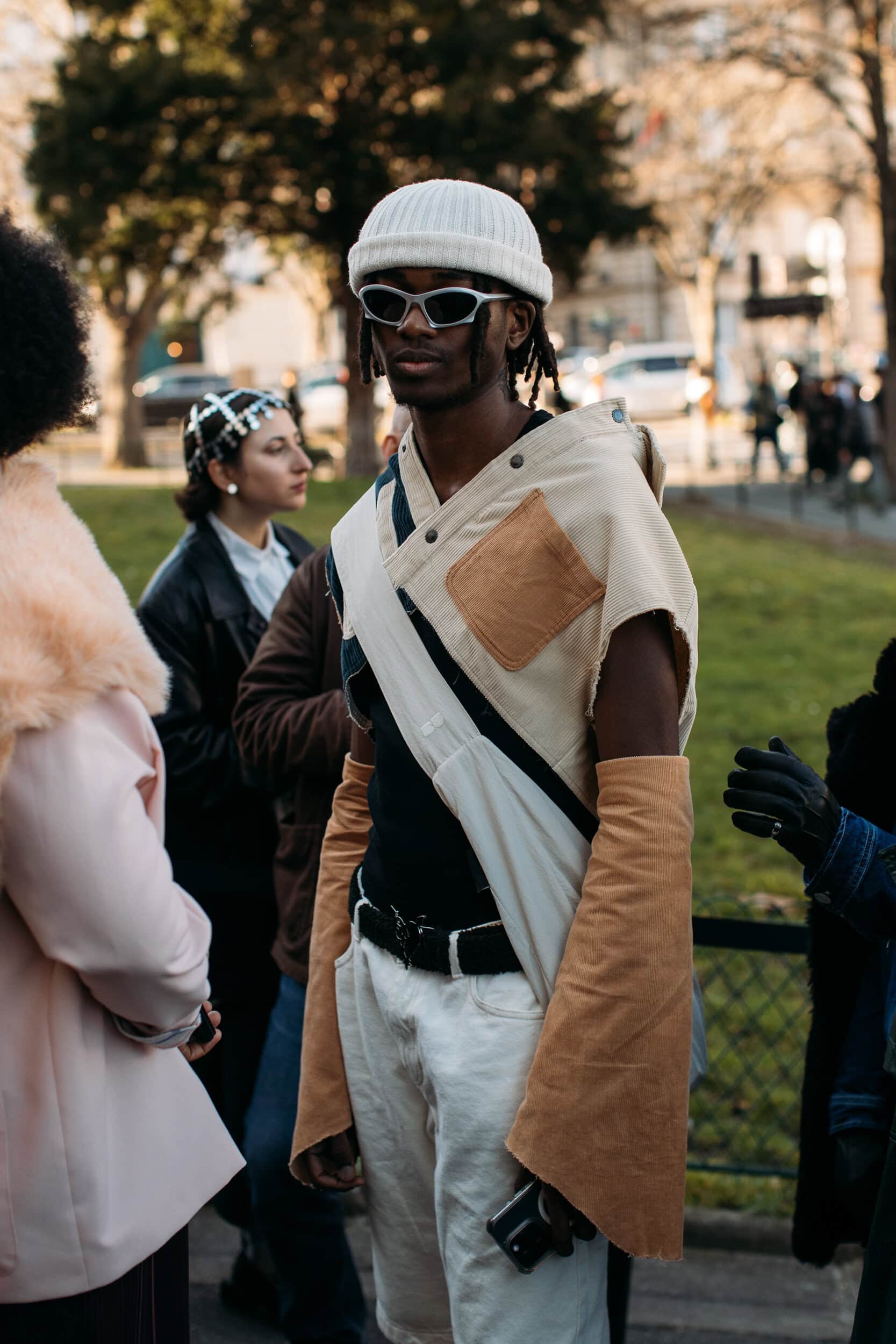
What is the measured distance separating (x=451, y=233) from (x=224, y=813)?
189 cm

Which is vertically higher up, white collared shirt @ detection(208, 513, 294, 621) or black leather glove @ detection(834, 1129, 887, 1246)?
white collared shirt @ detection(208, 513, 294, 621)

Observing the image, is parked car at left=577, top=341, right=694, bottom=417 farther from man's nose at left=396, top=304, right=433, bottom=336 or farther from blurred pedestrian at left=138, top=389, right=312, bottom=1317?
man's nose at left=396, top=304, right=433, bottom=336

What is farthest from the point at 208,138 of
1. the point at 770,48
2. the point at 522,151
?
the point at 770,48

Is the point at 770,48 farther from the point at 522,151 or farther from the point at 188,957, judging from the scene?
the point at 188,957

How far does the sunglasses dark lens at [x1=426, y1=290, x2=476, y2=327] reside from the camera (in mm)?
2004

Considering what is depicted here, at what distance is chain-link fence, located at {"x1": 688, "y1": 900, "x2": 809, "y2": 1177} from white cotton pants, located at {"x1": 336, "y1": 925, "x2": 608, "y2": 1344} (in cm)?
171

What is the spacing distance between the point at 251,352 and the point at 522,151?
136 ft

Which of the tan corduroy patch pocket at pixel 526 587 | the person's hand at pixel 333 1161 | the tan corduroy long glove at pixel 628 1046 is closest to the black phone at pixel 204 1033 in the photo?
the person's hand at pixel 333 1161

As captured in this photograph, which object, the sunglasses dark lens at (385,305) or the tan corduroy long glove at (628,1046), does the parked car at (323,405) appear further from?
the tan corduroy long glove at (628,1046)

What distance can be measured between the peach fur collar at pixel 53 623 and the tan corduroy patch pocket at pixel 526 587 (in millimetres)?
458

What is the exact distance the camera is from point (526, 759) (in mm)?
2004

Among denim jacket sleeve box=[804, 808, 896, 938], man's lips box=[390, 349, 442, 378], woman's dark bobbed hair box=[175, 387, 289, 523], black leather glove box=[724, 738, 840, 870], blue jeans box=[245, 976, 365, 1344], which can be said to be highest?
man's lips box=[390, 349, 442, 378]

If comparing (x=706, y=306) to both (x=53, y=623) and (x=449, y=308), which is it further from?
Answer: (x=53, y=623)

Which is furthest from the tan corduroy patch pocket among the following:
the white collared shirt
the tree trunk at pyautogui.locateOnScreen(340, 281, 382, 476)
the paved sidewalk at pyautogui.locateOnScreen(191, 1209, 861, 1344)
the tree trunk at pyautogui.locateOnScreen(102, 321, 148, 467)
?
the tree trunk at pyautogui.locateOnScreen(102, 321, 148, 467)
